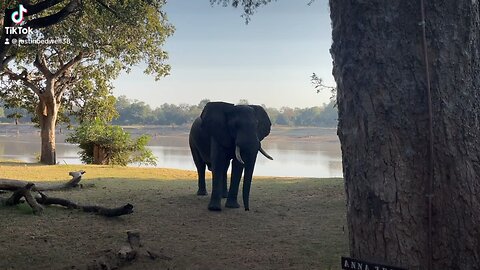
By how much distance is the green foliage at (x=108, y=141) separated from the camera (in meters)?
21.0

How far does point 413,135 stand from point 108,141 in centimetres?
1947

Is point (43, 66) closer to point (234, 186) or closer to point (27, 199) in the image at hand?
point (27, 199)

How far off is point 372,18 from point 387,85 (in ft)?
1.35

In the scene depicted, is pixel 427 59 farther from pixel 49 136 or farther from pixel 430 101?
pixel 49 136

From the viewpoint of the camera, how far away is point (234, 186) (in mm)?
9078

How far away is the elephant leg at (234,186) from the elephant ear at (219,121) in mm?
450

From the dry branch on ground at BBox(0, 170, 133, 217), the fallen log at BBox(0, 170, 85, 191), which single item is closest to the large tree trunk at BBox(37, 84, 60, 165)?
the fallen log at BBox(0, 170, 85, 191)

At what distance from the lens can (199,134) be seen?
9.91m

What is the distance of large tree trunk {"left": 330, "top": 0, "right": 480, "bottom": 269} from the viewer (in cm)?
282

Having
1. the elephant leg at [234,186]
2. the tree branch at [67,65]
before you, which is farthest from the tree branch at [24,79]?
the elephant leg at [234,186]

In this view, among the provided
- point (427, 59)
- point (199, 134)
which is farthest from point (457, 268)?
point (199, 134)

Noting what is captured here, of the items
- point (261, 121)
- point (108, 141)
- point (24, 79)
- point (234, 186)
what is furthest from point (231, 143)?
point (24, 79)

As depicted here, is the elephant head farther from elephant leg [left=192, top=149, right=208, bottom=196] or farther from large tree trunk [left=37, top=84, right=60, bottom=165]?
large tree trunk [left=37, top=84, right=60, bottom=165]

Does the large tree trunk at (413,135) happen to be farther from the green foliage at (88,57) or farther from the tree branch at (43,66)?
the tree branch at (43,66)
